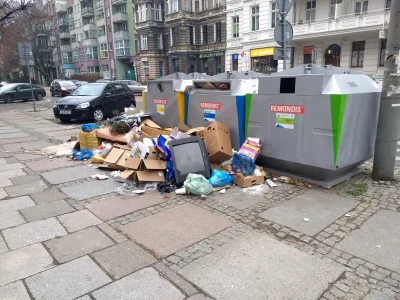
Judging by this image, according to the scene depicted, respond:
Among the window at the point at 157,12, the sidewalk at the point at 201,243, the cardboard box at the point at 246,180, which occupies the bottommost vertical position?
the sidewalk at the point at 201,243

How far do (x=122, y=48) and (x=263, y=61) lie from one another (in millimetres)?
30348

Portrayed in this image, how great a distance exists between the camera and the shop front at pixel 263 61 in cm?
2898

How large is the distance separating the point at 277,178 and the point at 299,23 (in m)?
25.5

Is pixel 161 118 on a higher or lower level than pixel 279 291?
higher

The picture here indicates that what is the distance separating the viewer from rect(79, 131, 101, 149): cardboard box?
705 cm

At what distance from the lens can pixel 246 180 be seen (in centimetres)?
472

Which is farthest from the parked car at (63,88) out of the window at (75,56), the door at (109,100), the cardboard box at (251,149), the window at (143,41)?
the window at (75,56)

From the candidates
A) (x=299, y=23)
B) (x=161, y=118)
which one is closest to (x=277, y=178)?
(x=161, y=118)

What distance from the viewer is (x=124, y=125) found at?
23.2ft

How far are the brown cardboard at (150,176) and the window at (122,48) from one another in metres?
51.3

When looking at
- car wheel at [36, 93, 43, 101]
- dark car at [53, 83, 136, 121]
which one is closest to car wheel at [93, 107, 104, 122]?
dark car at [53, 83, 136, 121]

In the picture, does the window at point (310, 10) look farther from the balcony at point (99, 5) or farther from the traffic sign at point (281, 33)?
the balcony at point (99, 5)

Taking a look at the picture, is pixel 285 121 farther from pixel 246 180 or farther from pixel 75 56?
pixel 75 56

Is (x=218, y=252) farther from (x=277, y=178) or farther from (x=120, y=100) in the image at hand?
(x=120, y=100)
